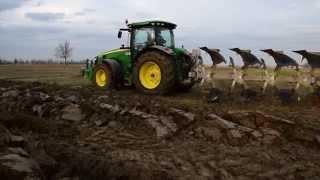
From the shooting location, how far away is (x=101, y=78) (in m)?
18.8

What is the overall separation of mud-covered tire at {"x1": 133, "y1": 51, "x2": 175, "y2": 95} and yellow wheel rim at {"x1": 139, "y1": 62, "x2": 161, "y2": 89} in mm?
73

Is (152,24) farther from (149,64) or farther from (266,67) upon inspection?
(266,67)

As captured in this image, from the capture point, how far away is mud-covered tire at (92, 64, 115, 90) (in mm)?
17984

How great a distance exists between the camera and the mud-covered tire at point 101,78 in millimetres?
17984

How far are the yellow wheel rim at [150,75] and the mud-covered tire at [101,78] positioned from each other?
4.86 ft

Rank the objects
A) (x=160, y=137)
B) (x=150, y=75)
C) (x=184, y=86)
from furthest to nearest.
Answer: (x=184, y=86) → (x=150, y=75) → (x=160, y=137)

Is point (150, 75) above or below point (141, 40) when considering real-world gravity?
below

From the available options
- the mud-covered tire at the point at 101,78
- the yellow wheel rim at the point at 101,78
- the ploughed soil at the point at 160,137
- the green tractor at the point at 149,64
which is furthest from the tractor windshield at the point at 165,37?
the ploughed soil at the point at 160,137

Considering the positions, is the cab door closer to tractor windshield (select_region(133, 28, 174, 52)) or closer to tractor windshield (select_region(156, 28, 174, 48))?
tractor windshield (select_region(133, 28, 174, 52))

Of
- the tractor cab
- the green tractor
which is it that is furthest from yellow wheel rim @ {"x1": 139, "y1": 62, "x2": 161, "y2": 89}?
the tractor cab

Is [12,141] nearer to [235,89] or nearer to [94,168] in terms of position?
[94,168]

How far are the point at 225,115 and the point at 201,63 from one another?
5.55m

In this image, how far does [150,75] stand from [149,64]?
0.38 meters

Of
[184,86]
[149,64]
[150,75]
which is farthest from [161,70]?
[184,86]
